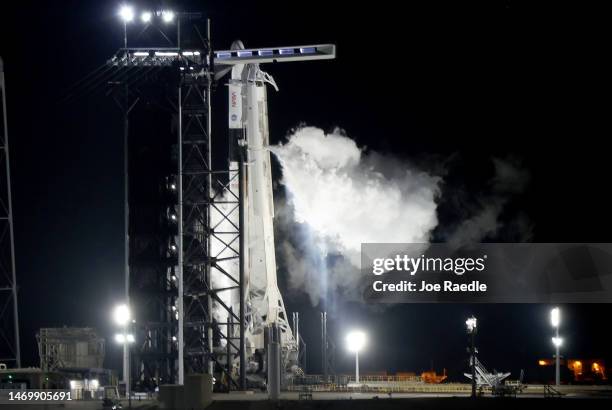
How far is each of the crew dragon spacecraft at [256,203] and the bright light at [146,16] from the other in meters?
7.31

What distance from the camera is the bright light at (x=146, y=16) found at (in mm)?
47594

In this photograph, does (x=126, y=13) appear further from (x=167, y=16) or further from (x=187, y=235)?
(x=187, y=235)

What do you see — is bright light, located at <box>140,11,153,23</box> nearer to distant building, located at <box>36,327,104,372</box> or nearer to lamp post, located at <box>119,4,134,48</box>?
lamp post, located at <box>119,4,134,48</box>

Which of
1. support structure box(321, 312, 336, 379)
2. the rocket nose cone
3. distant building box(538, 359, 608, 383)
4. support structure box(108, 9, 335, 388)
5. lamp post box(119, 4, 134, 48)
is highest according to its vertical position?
the rocket nose cone

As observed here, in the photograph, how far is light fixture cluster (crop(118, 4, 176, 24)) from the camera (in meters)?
46.3

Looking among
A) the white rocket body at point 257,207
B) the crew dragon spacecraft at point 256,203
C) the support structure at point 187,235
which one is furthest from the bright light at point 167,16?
the white rocket body at point 257,207

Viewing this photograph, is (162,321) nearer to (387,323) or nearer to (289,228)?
(289,228)

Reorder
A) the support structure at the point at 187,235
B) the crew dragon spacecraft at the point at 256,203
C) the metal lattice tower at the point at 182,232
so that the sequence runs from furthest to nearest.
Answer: the crew dragon spacecraft at the point at 256,203, the metal lattice tower at the point at 182,232, the support structure at the point at 187,235

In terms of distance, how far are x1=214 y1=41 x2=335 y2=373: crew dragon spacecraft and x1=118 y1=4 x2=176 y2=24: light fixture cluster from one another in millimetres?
7275

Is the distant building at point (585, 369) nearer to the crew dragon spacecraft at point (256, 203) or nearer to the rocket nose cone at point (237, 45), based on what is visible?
the crew dragon spacecraft at point (256, 203)

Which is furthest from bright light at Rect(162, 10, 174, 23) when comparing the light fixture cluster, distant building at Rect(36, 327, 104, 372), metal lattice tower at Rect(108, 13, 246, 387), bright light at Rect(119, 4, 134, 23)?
distant building at Rect(36, 327, 104, 372)

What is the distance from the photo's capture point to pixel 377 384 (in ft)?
180

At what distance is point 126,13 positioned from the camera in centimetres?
4631

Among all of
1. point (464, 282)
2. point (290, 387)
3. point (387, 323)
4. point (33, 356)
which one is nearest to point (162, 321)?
point (290, 387)
